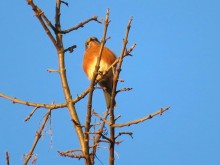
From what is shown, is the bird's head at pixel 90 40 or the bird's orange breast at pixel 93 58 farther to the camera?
the bird's head at pixel 90 40

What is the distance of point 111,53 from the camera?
18.5 feet

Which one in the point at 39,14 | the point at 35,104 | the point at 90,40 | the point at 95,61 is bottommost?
the point at 35,104

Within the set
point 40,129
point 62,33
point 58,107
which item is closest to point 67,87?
point 58,107

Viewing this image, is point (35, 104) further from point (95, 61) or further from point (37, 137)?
point (95, 61)

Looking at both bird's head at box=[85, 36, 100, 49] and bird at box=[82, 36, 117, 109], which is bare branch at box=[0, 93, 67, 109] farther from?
bird's head at box=[85, 36, 100, 49]

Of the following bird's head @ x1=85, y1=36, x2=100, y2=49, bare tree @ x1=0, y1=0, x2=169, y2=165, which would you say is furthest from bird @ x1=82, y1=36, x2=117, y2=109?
bare tree @ x1=0, y1=0, x2=169, y2=165

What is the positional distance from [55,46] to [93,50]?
306 centimetres

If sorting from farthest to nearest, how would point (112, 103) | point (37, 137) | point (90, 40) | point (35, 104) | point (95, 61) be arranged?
point (90, 40), point (95, 61), point (35, 104), point (37, 137), point (112, 103)

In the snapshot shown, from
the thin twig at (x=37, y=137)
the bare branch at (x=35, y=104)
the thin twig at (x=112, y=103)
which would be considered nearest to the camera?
the thin twig at (x=112, y=103)

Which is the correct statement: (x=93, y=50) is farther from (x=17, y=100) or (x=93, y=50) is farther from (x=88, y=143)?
(x=88, y=143)

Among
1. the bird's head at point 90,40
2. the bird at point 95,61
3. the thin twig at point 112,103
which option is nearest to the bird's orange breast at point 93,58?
the bird at point 95,61

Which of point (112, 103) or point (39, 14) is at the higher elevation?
point (39, 14)

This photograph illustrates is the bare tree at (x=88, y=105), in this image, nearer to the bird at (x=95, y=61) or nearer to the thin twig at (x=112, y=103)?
the thin twig at (x=112, y=103)

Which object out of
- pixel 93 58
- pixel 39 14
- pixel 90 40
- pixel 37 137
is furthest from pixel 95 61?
pixel 37 137
